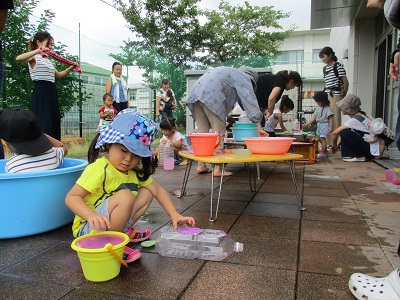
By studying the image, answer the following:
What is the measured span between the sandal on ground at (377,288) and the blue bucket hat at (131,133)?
3.90 feet

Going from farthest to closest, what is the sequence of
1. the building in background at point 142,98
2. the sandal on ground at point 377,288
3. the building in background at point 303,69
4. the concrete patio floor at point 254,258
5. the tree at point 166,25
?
the tree at point 166,25 → the building in background at point 303,69 → the building in background at point 142,98 → the concrete patio floor at point 254,258 → the sandal on ground at point 377,288

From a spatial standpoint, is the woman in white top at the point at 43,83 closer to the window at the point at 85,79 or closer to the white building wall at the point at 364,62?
the window at the point at 85,79

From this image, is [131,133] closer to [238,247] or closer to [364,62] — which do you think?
[238,247]

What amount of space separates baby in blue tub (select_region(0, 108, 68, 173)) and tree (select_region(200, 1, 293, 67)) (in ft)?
54.5

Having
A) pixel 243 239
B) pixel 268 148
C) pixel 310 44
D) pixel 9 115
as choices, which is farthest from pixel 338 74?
pixel 310 44

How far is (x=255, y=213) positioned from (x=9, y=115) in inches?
78.7

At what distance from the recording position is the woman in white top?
4.43m

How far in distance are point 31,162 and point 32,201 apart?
0.27 m

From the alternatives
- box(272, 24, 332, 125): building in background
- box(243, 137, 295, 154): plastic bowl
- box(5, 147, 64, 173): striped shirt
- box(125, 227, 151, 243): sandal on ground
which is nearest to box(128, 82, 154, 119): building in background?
box(272, 24, 332, 125): building in background

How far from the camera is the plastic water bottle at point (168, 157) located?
5348 millimetres

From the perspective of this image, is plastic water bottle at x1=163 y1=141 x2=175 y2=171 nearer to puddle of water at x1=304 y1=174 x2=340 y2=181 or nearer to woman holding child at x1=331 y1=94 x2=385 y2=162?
puddle of water at x1=304 y1=174 x2=340 y2=181

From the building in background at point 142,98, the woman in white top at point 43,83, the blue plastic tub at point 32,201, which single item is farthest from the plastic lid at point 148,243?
the building in background at point 142,98

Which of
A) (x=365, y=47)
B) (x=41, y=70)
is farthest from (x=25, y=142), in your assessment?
(x=365, y=47)

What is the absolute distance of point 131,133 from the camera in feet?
5.85
